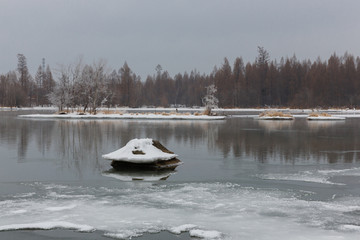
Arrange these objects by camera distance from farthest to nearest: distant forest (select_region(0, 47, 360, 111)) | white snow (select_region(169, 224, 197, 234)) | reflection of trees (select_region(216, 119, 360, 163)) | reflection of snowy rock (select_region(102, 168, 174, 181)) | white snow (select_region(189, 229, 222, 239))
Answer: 1. distant forest (select_region(0, 47, 360, 111))
2. reflection of trees (select_region(216, 119, 360, 163))
3. reflection of snowy rock (select_region(102, 168, 174, 181))
4. white snow (select_region(169, 224, 197, 234))
5. white snow (select_region(189, 229, 222, 239))

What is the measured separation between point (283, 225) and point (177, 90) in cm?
14537

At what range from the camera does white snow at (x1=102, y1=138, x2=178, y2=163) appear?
1252cm

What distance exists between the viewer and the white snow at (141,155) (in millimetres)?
12523

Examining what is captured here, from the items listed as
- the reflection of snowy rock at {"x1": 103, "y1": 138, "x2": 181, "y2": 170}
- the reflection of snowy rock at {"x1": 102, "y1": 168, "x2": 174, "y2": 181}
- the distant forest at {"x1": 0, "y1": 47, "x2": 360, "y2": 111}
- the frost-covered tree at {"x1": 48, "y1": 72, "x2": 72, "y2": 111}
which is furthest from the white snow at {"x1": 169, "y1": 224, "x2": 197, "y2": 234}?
the distant forest at {"x1": 0, "y1": 47, "x2": 360, "y2": 111}

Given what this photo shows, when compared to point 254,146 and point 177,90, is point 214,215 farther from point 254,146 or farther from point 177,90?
point 177,90

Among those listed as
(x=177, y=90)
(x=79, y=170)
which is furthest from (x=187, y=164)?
(x=177, y=90)

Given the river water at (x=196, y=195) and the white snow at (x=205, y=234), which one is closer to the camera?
the white snow at (x=205, y=234)

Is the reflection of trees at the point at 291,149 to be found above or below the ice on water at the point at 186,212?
above

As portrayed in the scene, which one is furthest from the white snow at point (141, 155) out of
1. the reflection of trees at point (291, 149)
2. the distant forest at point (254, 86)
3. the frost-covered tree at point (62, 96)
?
the distant forest at point (254, 86)

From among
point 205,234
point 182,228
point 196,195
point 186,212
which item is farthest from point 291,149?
point 205,234

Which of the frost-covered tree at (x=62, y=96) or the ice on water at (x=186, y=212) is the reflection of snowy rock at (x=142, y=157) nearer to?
the ice on water at (x=186, y=212)

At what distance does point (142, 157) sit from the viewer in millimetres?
12500

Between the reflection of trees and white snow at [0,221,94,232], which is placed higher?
the reflection of trees

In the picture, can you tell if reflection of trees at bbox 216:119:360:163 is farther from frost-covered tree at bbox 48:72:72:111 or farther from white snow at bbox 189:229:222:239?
frost-covered tree at bbox 48:72:72:111
